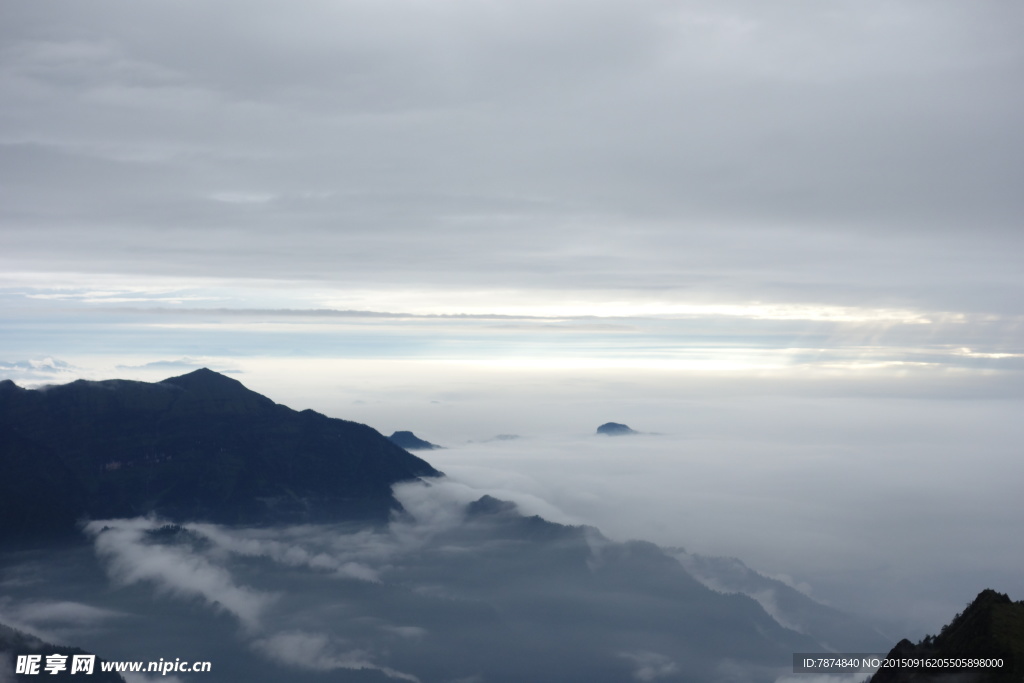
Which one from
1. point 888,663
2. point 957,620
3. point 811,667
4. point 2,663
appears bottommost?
point 2,663

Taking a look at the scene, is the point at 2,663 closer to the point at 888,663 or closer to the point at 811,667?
the point at 811,667

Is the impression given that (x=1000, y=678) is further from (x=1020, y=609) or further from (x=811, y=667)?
(x=811, y=667)

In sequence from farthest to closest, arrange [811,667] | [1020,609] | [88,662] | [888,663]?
[88,662], [811,667], [888,663], [1020,609]

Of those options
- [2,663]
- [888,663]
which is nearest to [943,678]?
[888,663]

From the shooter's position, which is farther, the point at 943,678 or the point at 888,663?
the point at 888,663

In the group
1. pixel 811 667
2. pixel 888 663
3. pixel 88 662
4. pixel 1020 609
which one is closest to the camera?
pixel 1020 609

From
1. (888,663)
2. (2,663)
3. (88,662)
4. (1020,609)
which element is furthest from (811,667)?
(2,663)

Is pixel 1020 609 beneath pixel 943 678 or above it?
above
